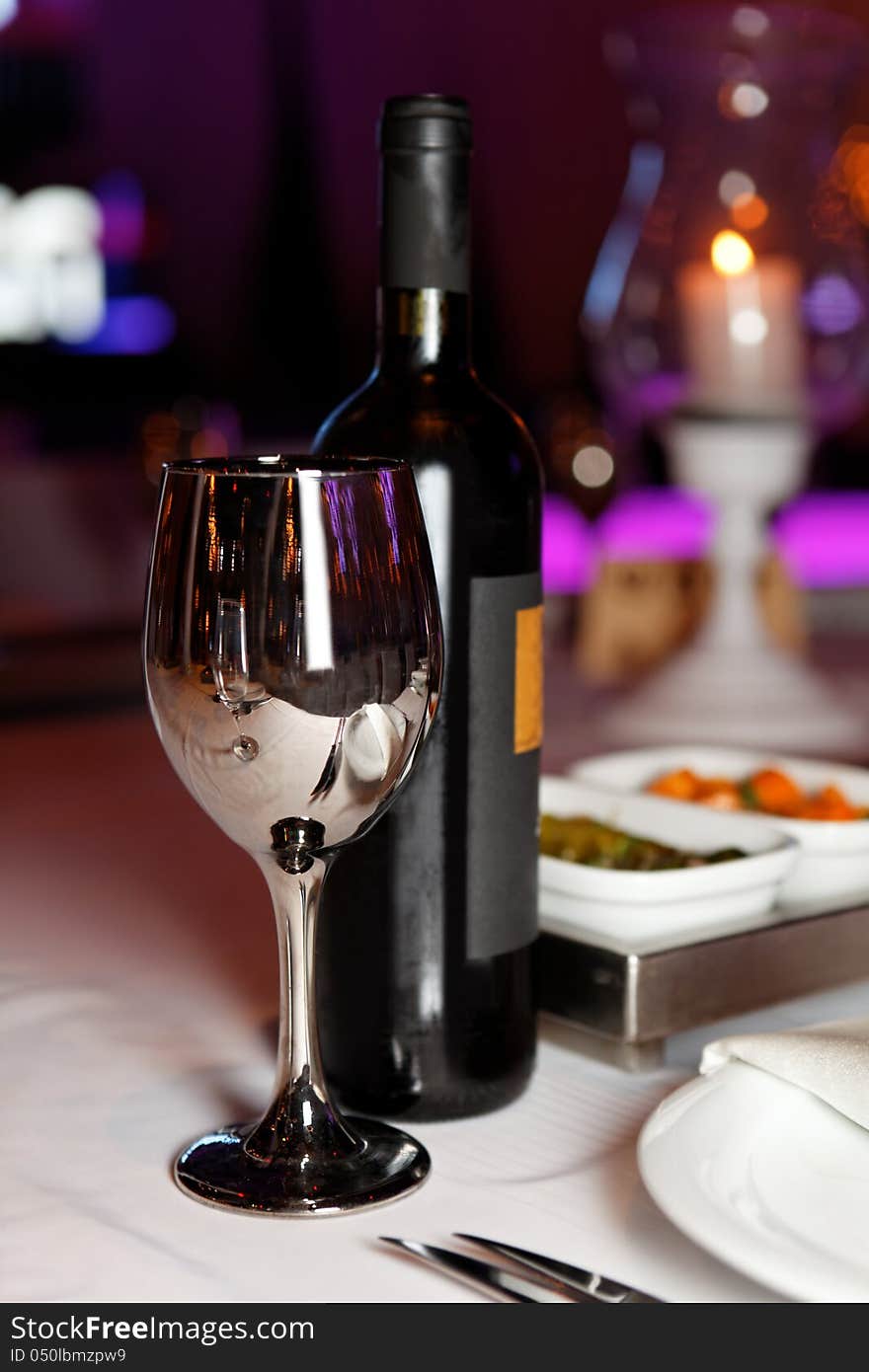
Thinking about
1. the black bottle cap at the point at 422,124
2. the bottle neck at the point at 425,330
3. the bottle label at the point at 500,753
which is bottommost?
the bottle label at the point at 500,753

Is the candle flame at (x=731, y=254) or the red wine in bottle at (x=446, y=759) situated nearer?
the red wine in bottle at (x=446, y=759)

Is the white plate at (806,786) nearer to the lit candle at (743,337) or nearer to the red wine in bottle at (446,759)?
the red wine in bottle at (446,759)

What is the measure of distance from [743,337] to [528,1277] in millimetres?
1284

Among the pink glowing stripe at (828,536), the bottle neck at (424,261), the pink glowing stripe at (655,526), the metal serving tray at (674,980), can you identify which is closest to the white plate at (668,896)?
the metal serving tray at (674,980)

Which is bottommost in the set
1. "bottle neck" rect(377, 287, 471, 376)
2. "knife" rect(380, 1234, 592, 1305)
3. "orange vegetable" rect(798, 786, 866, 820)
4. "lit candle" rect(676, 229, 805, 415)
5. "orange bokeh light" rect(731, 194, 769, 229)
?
"knife" rect(380, 1234, 592, 1305)

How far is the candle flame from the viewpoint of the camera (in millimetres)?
1641

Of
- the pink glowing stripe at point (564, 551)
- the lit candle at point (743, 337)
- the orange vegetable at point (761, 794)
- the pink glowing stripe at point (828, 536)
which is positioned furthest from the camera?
the pink glowing stripe at point (828, 536)

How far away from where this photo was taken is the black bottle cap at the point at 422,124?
23.3 inches

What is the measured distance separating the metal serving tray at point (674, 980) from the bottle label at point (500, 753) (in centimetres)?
4

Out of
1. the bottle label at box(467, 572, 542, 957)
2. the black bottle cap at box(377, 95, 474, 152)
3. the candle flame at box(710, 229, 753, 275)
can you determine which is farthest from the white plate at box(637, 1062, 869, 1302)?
the candle flame at box(710, 229, 753, 275)

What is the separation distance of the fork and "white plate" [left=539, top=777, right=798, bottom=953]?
203 millimetres

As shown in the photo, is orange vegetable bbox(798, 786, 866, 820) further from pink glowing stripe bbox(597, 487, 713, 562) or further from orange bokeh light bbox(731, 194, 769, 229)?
orange bokeh light bbox(731, 194, 769, 229)

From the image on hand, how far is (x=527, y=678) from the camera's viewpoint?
2.07 ft

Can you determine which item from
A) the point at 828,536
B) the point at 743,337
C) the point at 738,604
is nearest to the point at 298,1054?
the point at 738,604
